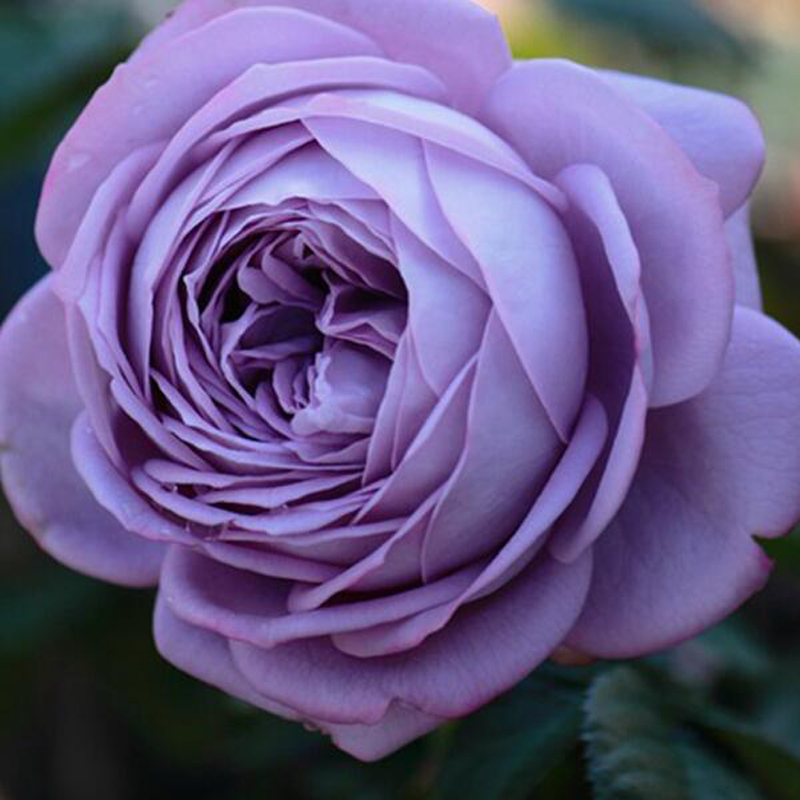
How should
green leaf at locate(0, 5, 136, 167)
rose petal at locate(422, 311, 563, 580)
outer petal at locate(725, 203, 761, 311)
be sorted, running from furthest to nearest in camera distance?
1. green leaf at locate(0, 5, 136, 167)
2. outer petal at locate(725, 203, 761, 311)
3. rose petal at locate(422, 311, 563, 580)

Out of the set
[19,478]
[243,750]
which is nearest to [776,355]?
[19,478]

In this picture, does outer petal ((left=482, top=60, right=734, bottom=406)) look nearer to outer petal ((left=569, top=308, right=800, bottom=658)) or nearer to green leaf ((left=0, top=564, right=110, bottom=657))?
outer petal ((left=569, top=308, right=800, bottom=658))

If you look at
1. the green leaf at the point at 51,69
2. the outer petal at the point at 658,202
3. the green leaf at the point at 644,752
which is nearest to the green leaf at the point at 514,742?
the green leaf at the point at 644,752

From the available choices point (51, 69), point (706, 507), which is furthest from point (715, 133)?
point (51, 69)

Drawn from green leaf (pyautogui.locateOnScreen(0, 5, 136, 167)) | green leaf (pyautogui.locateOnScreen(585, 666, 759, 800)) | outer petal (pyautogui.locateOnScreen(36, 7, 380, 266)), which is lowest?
green leaf (pyautogui.locateOnScreen(585, 666, 759, 800))

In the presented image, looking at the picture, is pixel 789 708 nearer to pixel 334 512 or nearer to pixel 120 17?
pixel 334 512

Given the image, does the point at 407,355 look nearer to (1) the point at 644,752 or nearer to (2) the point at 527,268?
(2) the point at 527,268

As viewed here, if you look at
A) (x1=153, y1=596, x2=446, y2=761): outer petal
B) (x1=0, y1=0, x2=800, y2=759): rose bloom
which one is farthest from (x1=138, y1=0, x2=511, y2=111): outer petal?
(x1=153, y1=596, x2=446, y2=761): outer petal
